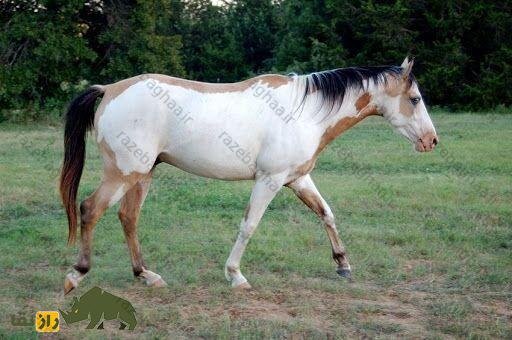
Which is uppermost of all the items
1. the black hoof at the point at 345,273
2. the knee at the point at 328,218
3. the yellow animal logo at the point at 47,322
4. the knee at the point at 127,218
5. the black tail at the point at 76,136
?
the black tail at the point at 76,136

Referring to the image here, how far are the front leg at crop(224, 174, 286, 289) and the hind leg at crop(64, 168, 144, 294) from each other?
920 mm

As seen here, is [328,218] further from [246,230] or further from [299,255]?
[246,230]

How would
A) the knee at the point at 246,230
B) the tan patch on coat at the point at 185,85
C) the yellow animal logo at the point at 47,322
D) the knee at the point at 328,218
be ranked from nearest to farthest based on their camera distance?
1. the yellow animal logo at the point at 47,322
2. the tan patch on coat at the point at 185,85
3. the knee at the point at 246,230
4. the knee at the point at 328,218

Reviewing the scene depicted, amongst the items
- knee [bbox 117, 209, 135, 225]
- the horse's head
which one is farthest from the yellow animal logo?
the horse's head

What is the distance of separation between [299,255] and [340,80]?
1685mm

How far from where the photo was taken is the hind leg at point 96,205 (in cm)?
502

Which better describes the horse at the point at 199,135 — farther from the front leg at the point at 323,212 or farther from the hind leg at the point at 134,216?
the front leg at the point at 323,212

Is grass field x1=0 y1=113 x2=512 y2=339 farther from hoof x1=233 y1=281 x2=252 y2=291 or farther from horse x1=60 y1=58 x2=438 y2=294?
horse x1=60 y1=58 x2=438 y2=294

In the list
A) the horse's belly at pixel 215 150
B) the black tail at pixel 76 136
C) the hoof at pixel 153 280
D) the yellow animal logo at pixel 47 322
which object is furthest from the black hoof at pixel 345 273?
the yellow animal logo at pixel 47 322

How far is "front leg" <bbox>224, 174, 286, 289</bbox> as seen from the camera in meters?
5.26

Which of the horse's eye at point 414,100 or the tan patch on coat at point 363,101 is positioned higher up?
the horse's eye at point 414,100

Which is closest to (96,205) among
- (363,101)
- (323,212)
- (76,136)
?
(76,136)

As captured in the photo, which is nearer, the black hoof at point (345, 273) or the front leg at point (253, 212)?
the front leg at point (253, 212)

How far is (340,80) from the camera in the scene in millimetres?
5512
